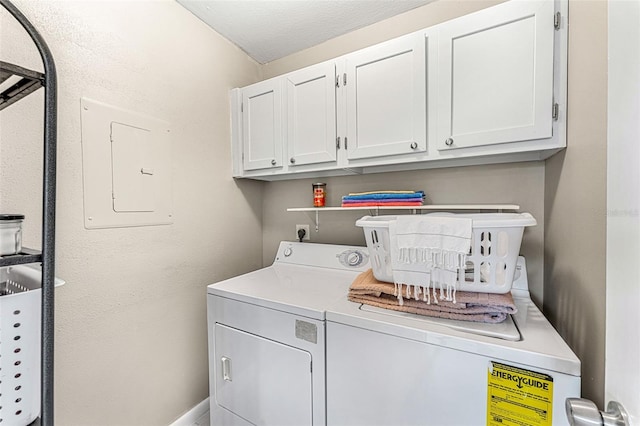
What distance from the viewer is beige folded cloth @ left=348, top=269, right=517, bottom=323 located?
97 cm

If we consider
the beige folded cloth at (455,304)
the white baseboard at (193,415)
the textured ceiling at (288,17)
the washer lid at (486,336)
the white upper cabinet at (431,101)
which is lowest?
the white baseboard at (193,415)

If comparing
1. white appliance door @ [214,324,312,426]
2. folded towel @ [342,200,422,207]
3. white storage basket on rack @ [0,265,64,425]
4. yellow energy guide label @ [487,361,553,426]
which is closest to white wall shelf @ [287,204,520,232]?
folded towel @ [342,200,422,207]

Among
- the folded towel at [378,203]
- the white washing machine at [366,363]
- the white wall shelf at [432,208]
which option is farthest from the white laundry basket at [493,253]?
the folded towel at [378,203]

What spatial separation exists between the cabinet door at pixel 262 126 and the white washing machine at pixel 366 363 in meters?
0.84

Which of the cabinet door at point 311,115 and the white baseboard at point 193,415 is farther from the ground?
the cabinet door at point 311,115

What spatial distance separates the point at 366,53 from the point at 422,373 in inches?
62.2

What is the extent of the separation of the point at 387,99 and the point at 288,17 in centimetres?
90

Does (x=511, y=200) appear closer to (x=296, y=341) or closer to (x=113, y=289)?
(x=296, y=341)

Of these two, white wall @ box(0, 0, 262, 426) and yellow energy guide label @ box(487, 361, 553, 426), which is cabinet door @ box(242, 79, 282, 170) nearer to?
white wall @ box(0, 0, 262, 426)

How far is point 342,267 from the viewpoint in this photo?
1.78 metres

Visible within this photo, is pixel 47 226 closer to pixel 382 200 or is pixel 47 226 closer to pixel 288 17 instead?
pixel 382 200

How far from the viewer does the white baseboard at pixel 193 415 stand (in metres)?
1.63

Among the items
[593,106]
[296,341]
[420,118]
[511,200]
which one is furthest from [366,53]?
[296,341]

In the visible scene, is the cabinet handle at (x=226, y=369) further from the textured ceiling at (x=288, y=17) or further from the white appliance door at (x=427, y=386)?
the textured ceiling at (x=288, y=17)
